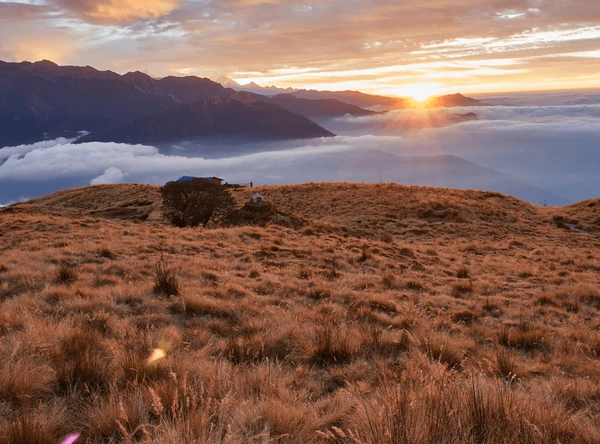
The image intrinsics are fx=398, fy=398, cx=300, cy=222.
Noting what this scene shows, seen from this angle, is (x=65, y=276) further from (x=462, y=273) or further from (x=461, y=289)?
(x=462, y=273)

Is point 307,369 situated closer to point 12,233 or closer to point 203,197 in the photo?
point 12,233

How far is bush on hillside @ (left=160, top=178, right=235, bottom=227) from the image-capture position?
24.7 meters

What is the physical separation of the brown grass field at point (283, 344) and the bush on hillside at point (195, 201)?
7.83 meters

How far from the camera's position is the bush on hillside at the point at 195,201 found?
24.7m

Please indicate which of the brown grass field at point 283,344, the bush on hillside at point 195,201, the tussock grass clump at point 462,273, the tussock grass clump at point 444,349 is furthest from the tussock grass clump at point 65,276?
the bush on hillside at point 195,201

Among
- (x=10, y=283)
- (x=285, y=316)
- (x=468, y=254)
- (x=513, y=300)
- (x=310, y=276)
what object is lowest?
(x=468, y=254)

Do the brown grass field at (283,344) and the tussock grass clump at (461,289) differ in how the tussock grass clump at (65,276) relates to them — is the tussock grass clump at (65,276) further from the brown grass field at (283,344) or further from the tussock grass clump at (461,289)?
the tussock grass clump at (461,289)

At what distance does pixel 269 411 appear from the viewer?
3.18m

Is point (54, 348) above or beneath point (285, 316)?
above

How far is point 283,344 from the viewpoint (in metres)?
5.53

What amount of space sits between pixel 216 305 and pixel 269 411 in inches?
A: 169

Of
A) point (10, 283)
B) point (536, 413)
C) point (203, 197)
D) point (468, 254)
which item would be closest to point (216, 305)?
point (10, 283)

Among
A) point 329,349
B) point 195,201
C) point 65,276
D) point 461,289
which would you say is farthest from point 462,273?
point 195,201

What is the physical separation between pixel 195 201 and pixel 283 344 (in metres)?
20.4
